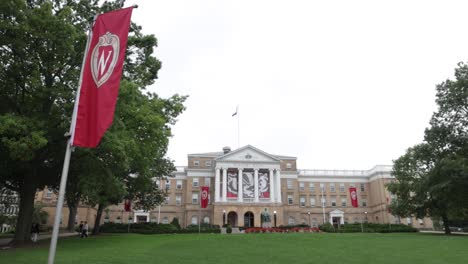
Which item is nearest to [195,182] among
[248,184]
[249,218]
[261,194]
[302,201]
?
[248,184]

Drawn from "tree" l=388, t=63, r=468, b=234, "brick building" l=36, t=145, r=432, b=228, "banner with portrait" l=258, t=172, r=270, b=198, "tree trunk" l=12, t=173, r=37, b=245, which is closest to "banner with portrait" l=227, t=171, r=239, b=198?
"brick building" l=36, t=145, r=432, b=228

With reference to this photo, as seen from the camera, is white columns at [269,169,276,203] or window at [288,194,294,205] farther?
window at [288,194,294,205]

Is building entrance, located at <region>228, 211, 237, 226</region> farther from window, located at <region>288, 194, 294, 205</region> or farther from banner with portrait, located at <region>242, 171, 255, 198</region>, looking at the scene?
window, located at <region>288, 194, 294, 205</region>

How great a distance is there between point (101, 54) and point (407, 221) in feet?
260

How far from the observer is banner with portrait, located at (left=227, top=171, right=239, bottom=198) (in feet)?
226

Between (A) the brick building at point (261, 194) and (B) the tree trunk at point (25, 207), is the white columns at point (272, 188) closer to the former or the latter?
(A) the brick building at point (261, 194)

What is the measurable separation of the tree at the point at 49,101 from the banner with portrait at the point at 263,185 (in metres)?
48.0

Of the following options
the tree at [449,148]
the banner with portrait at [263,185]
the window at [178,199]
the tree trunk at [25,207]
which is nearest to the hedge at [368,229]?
the tree at [449,148]

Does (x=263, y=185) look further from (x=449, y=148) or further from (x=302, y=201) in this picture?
(x=449, y=148)

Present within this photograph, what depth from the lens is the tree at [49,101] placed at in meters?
17.3

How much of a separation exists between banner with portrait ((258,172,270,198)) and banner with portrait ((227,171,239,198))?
14.9 ft

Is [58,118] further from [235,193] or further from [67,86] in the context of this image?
[235,193]

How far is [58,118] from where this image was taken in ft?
63.8

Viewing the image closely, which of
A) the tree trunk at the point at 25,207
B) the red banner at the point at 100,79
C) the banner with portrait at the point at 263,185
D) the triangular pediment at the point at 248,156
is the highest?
the triangular pediment at the point at 248,156
